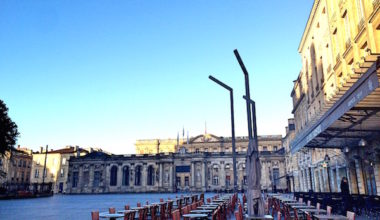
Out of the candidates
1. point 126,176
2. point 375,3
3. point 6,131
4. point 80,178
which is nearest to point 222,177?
point 126,176

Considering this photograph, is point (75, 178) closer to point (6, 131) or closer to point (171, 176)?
point (171, 176)

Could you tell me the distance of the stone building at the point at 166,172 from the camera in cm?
6475

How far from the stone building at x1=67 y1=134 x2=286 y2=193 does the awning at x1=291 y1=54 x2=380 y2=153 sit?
47.9 m

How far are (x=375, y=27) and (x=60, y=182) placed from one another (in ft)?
251

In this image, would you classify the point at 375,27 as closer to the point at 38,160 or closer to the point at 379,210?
the point at 379,210

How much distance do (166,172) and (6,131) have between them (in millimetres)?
39309

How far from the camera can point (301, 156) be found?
38719mm

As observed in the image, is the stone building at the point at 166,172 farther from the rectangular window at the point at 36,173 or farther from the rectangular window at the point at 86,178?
the rectangular window at the point at 36,173

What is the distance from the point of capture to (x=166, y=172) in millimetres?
68250

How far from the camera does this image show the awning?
311 inches

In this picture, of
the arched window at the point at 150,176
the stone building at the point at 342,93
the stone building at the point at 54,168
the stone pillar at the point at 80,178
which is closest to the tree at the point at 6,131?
the stone building at the point at 342,93

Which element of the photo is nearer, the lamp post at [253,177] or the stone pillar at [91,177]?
the lamp post at [253,177]

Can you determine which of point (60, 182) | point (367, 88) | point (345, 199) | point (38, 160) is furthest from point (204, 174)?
point (367, 88)

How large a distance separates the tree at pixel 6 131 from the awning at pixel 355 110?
3087 centimetres
